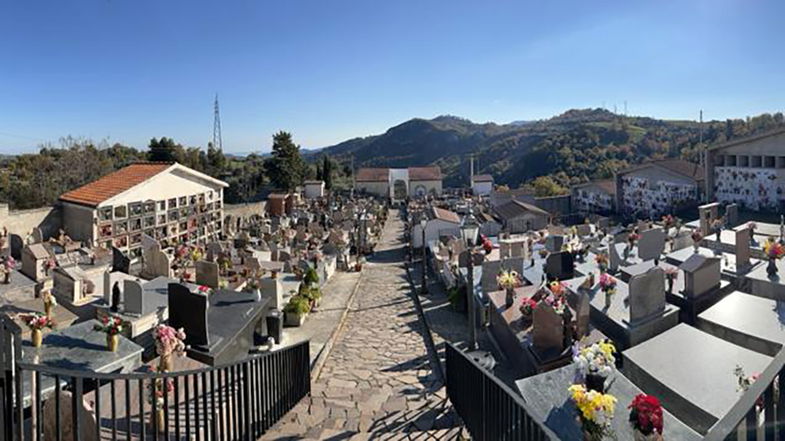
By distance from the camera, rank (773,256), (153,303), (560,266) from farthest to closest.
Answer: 1. (560,266)
2. (153,303)
3. (773,256)

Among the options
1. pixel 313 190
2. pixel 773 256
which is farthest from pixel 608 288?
pixel 313 190

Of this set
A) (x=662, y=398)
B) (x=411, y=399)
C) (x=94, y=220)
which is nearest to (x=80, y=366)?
(x=411, y=399)

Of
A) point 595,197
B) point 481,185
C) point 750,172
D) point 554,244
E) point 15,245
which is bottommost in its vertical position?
point 554,244

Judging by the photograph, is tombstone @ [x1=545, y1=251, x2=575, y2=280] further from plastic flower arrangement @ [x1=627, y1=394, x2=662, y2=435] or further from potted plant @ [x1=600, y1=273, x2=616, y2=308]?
plastic flower arrangement @ [x1=627, y1=394, x2=662, y2=435]

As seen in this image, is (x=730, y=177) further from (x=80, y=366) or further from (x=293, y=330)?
(x=80, y=366)

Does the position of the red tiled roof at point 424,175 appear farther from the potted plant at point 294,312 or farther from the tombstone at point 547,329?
the tombstone at point 547,329

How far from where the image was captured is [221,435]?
498 centimetres

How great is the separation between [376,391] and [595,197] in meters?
30.5

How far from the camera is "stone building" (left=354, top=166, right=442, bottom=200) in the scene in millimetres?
55050

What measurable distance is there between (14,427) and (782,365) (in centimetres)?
343

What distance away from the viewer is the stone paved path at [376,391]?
240 inches

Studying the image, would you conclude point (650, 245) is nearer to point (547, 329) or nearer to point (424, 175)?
point (547, 329)

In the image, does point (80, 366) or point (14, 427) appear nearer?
point (14, 427)

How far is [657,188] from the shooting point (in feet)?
99.0
